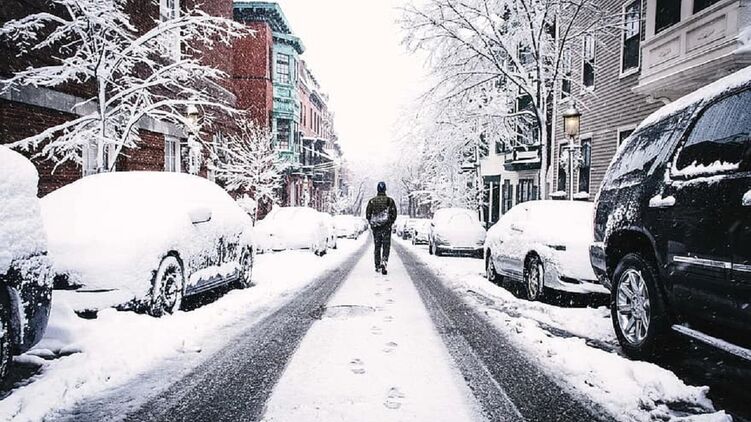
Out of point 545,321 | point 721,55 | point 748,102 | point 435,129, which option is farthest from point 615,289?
point 435,129

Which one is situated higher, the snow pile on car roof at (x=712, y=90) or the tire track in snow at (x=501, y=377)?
the snow pile on car roof at (x=712, y=90)

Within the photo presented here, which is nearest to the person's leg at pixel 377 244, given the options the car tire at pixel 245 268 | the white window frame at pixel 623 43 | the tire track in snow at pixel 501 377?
the car tire at pixel 245 268

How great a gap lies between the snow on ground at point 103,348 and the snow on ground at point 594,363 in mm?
2958

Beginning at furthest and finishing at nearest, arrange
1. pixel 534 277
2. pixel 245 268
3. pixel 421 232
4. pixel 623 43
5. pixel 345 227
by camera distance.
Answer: pixel 345 227
pixel 421 232
pixel 623 43
pixel 245 268
pixel 534 277

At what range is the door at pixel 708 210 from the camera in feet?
11.2

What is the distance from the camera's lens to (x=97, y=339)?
475 cm

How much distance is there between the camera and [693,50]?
10.3 m

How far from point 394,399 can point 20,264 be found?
2746 mm

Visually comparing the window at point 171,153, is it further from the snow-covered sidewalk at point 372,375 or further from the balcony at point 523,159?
the balcony at point 523,159

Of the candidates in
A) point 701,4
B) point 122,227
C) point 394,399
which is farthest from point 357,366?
point 701,4

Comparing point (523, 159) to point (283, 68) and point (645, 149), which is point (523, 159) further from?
point (645, 149)

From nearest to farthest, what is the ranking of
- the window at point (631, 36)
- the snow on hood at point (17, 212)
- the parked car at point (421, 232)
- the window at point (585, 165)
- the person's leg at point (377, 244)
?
the snow on hood at point (17, 212)
the person's leg at point (377, 244)
the window at point (631, 36)
the window at point (585, 165)
the parked car at point (421, 232)

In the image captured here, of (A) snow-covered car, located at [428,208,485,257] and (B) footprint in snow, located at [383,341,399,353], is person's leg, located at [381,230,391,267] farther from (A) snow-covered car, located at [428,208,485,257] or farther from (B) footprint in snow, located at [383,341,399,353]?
(B) footprint in snow, located at [383,341,399,353]

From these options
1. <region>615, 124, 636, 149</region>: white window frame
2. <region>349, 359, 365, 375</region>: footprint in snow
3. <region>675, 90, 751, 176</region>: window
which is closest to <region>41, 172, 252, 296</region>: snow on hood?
<region>349, 359, 365, 375</region>: footprint in snow
